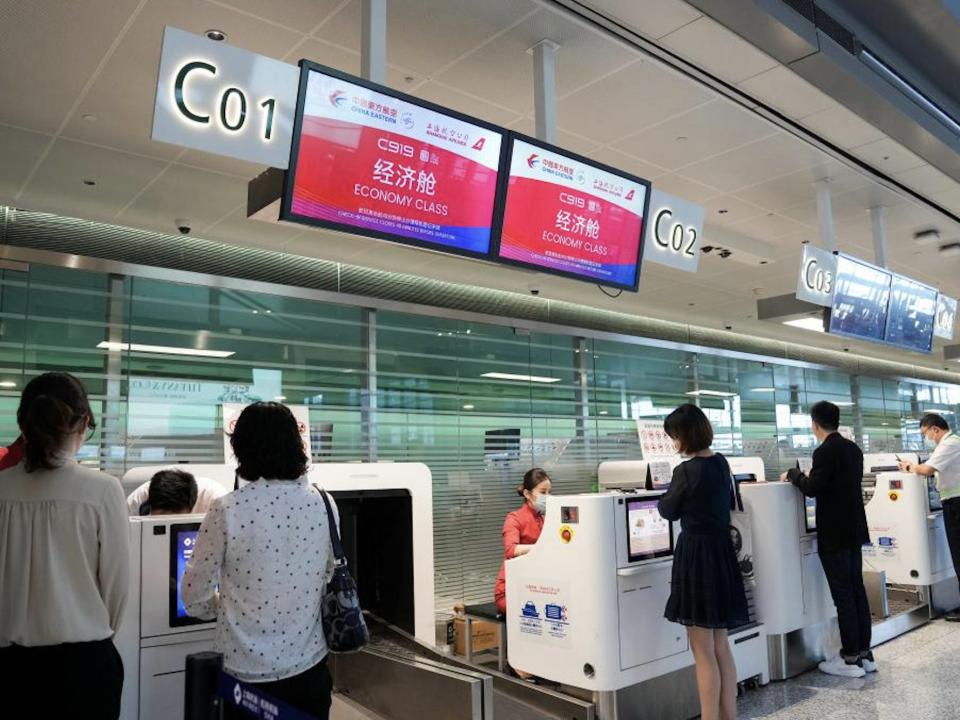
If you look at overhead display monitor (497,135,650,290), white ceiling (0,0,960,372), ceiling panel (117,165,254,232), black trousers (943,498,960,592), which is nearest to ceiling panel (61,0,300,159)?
white ceiling (0,0,960,372)

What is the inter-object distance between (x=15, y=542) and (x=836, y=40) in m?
3.59

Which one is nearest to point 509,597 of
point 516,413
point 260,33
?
point 260,33

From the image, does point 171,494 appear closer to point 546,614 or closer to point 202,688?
point 202,688

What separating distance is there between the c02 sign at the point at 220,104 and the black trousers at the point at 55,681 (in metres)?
1.60

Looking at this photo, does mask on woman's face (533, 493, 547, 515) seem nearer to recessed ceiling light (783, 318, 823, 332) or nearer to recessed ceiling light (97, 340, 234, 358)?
recessed ceiling light (783, 318, 823, 332)

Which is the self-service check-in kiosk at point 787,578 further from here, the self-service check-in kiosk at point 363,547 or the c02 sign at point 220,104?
the c02 sign at point 220,104

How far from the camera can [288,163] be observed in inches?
107

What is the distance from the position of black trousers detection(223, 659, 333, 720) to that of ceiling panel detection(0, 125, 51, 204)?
3.42 meters

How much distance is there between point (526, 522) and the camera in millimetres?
5422

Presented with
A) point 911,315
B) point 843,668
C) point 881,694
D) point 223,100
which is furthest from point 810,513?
point 223,100

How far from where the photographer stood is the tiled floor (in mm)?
3776

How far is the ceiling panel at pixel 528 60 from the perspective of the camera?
3.43 meters

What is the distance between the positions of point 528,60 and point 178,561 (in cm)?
261

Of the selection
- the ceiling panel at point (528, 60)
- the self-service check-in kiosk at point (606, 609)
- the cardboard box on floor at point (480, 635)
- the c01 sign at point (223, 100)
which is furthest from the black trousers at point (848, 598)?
the c01 sign at point (223, 100)
